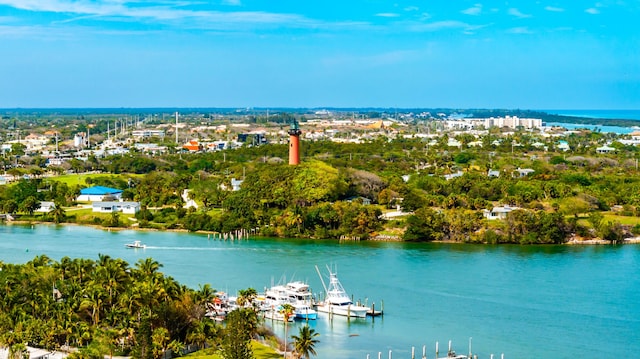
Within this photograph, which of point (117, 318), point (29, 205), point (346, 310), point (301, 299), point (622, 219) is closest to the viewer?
point (117, 318)

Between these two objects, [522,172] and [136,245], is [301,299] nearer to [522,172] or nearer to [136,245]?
[136,245]

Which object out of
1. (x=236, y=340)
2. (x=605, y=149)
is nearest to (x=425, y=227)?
(x=236, y=340)

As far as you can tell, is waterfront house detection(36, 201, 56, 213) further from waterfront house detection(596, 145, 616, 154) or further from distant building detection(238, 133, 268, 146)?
waterfront house detection(596, 145, 616, 154)

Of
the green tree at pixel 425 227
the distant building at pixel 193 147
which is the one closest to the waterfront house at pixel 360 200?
the green tree at pixel 425 227

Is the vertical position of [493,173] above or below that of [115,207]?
above

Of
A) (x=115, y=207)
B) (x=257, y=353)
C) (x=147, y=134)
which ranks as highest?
(x=147, y=134)

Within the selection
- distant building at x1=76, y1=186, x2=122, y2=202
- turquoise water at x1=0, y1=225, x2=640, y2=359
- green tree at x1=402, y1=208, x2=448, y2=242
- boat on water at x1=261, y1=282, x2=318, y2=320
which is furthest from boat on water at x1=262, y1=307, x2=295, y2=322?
distant building at x1=76, y1=186, x2=122, y2=202

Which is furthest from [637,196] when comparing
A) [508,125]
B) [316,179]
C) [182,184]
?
[508,125]
